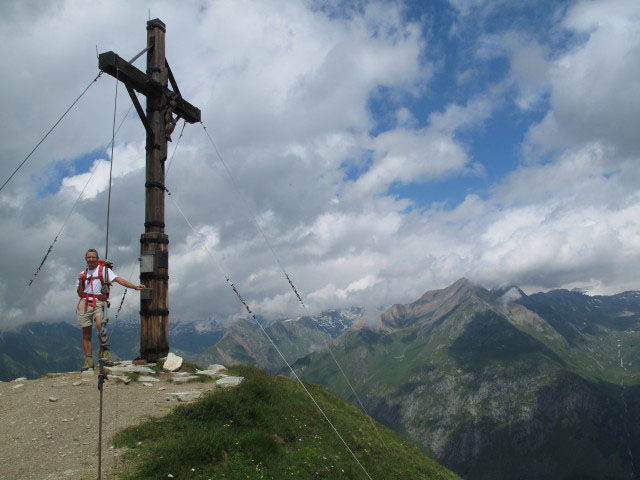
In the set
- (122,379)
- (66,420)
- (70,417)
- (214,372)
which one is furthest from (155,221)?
(66,420)

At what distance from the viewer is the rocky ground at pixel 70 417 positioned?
8.68 meters

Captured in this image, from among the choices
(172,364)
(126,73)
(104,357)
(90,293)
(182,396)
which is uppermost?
(126,73)

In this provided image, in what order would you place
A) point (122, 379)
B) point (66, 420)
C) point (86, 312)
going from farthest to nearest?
1. point (122, 379)
2. point (86, 312)
3. point (66, 420)

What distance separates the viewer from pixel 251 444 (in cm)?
1038

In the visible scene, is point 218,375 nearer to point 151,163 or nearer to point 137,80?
point 151,163

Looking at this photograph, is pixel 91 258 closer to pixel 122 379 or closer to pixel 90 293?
pixel 90 293

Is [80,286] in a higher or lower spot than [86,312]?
higher

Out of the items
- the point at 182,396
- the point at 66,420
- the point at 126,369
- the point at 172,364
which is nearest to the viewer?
the point at 66,420

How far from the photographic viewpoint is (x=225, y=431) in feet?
34.9

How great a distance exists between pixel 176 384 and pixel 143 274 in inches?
190

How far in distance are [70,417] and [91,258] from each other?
4.92 meters

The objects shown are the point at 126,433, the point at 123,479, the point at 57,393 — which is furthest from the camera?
the point at 57,393

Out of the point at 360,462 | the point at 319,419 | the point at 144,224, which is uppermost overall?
the point at 144,224

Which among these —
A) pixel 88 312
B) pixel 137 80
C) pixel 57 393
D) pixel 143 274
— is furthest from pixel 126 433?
pixel 137 80
